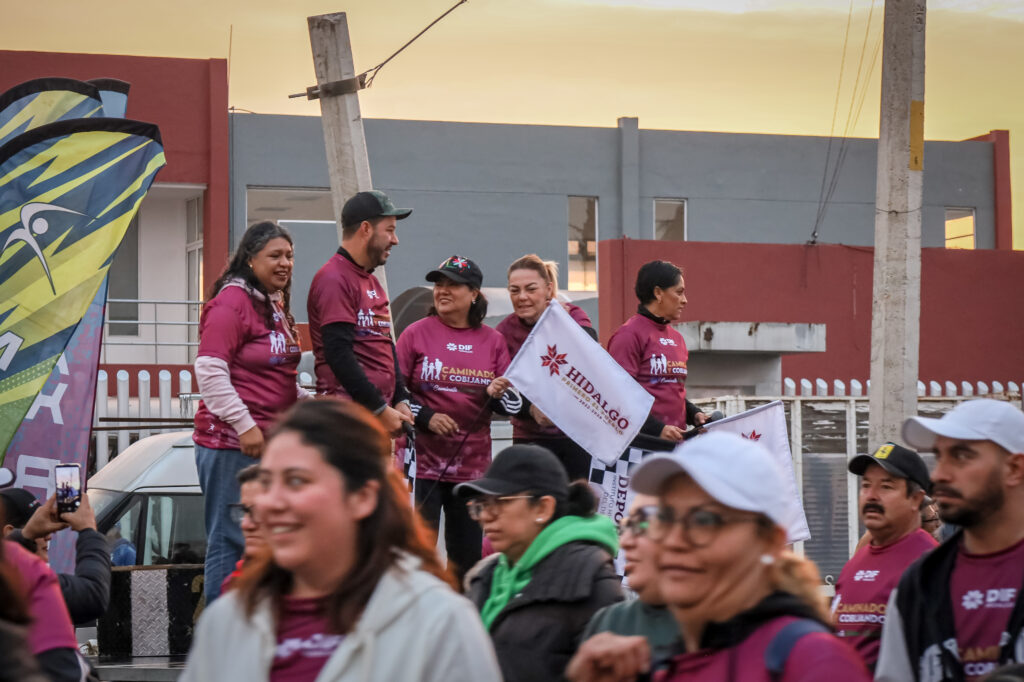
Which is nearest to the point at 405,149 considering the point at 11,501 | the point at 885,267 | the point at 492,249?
the point at 492,249

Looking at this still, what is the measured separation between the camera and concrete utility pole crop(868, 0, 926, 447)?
39.6ft

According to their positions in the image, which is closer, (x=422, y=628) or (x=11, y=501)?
(x=422, y=628)

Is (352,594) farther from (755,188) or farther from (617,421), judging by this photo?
(755,188)

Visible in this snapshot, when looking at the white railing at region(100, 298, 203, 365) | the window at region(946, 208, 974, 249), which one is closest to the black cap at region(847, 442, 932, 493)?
the white railing at region(100, 298, 203, 365)

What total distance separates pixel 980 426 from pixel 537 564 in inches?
66.0

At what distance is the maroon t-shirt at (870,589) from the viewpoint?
5.66m

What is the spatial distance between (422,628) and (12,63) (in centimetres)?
2297

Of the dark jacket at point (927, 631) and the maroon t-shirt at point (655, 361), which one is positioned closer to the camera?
the dark jacket at point (927, 631)

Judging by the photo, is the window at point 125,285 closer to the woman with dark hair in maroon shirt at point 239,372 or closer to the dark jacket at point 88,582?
the woman with dark hair in maroon shirt at point 239,372

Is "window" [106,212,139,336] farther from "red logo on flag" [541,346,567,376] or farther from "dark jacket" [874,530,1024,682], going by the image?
"dark jacket" [874,530,1024,682]

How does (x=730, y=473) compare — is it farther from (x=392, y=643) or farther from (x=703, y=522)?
(x=392, y=643)

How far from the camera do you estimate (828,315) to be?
25750 mm

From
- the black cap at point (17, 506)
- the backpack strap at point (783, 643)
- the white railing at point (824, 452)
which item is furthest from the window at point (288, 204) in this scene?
the backpack strap at point (783, 643)

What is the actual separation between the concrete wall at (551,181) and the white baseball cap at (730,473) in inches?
962
